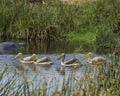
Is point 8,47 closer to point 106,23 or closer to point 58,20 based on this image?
point 58,20

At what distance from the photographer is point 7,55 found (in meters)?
17.0

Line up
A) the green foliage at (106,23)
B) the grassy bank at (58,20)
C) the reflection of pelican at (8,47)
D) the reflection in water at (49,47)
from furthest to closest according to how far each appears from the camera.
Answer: the grassy bank at (58,20) → the green foliage at (106,23) → the reflection in water at (49,47) → the reflection of pelican at (8,47)

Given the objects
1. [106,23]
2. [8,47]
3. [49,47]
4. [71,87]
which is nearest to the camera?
[71,87]

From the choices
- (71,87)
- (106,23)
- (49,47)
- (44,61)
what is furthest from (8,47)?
(71,87)

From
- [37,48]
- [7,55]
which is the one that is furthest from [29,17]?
[7,55]

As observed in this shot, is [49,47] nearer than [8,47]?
No

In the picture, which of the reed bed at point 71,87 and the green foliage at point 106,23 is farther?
the green foliage at point 106,23

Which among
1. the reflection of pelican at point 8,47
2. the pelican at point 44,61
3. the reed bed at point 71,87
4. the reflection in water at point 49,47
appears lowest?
the reflection in water at point 49,47

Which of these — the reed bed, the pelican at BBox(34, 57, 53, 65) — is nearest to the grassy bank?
the pelican at BBox(34, 57, 53, 65)

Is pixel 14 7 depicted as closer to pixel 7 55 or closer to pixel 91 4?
pixel 91 4

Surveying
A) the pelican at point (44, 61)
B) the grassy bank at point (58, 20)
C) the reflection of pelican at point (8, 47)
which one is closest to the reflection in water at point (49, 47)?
the reflection of pelican at point (8, 47)

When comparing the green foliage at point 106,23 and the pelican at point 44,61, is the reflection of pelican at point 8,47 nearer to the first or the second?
the pelican at point 44,61

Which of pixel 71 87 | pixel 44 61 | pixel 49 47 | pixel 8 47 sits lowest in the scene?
pixel 49 47

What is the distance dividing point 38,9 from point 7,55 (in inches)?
228
